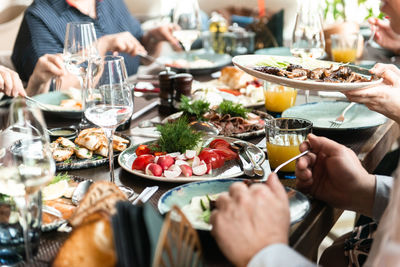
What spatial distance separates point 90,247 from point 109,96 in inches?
17.3

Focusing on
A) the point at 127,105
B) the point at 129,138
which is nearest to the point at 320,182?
the point at 127,105

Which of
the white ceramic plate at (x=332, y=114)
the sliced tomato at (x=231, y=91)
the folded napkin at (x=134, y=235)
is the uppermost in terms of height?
the folded napkin at (x=134, y=235)

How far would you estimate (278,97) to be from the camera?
1807 mm

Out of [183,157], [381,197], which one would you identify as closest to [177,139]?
[183,157]

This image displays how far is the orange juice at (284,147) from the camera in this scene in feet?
4.18

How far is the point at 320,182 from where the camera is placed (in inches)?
45.2

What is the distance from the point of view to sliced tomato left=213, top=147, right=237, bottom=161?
1.32m

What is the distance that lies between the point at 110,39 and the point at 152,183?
1269 millimetres

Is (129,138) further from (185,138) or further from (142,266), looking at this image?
(142,266)

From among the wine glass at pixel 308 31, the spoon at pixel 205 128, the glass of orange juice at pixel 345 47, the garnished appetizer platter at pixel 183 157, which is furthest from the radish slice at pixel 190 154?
the glass of orange juice at pixel 345 47

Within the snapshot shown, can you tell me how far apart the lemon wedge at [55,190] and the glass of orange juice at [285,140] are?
53 cm

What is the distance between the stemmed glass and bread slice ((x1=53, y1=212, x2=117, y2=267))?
113mm

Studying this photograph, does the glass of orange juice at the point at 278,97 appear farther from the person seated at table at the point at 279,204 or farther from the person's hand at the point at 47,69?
the person's hand at the point at 47,69

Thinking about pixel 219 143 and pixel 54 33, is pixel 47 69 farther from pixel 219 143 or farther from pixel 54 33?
pixel 219 143
